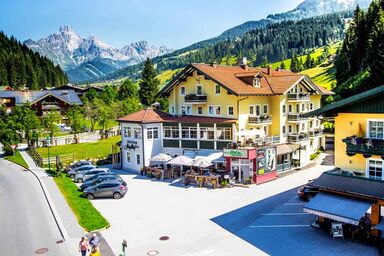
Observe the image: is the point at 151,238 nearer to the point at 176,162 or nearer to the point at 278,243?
the point at 278,243

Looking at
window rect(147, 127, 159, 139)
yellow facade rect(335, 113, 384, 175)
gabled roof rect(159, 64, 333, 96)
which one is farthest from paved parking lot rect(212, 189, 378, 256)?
window rect(147, 127, 159, 139)

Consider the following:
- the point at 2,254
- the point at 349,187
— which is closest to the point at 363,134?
the point at 349,187

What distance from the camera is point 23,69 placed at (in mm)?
139375

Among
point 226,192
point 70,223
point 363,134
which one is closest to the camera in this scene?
point 363,134

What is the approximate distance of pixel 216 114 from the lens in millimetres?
43344

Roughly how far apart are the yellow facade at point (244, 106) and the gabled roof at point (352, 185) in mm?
17963

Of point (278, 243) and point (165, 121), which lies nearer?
point (278, 243)

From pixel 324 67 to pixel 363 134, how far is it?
438 feet

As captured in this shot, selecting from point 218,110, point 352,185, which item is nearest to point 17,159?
point 218,110

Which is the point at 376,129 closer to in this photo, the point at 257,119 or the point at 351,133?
the point at 351,133

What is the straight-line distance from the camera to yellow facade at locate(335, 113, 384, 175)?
888 inches

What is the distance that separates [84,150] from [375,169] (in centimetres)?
4486

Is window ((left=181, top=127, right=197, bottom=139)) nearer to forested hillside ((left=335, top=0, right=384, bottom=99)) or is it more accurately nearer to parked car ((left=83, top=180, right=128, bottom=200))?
parked car ((left=83, top=180, right=128, bottom=200))

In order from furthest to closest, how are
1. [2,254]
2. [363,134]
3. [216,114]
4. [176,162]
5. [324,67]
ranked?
[324,67] → [216,114] → [176,162] → [363,134] → [2,254]
